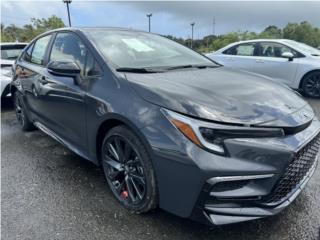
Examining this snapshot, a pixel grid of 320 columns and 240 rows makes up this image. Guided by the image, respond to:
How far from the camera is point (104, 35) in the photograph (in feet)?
10.5

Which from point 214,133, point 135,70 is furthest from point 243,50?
point 214,133

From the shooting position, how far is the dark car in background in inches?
76.1

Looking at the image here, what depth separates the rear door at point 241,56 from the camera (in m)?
7.52

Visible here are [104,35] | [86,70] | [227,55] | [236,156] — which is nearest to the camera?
[236,156]

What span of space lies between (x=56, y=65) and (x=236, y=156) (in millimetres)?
1930

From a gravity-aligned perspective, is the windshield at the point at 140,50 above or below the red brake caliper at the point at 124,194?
above

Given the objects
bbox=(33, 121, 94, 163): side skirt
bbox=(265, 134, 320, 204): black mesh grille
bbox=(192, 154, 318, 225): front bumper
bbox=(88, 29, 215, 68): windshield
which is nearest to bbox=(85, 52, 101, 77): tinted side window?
bbox=(88, 29, 215, 68): windshield

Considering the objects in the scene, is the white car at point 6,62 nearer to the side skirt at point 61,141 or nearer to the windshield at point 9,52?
the windshield at point 9,52

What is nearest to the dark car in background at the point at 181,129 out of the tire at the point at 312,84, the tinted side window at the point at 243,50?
the tire at the point at 312,84

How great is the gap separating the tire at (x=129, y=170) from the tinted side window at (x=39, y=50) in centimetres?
198

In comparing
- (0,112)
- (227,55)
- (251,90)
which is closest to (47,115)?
(251,90)

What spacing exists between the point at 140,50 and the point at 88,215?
165cm

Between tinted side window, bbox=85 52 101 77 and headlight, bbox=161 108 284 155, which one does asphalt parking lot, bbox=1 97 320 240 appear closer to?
headlight, bbox=161 108 284 155

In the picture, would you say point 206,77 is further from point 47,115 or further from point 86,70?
point 47,115
